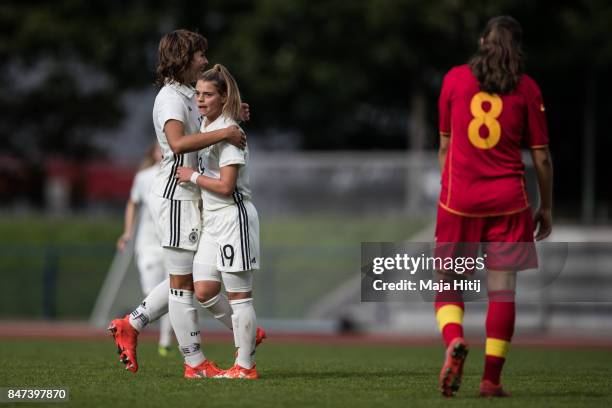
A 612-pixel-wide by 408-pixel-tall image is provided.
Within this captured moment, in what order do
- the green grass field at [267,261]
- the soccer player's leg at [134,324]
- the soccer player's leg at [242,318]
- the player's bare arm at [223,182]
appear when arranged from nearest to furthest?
the player's bare arm at [223,182]
the soccer player's leg at [242,318]
the soccer player's leg at [134,324]
the green grass field at [267,261]

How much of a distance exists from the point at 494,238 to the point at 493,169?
1.35 ft

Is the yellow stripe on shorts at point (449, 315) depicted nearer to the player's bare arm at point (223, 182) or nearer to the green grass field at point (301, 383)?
the green grass field at point (301, 383)

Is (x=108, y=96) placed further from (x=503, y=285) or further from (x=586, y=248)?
(x=503, y=285)

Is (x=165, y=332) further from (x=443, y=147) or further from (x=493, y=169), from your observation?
(x=493, y=169)

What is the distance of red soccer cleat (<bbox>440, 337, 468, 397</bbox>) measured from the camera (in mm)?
7074

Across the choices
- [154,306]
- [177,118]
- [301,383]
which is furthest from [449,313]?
[154,306]

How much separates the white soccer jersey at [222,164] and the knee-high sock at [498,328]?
6.38 ft

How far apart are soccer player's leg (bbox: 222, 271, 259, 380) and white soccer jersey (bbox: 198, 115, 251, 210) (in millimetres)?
492

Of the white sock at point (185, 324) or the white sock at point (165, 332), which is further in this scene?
the white sock at point (165, 332)

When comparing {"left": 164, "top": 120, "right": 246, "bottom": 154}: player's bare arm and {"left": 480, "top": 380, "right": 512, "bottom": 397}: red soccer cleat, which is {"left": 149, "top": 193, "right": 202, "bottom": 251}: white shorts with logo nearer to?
{"left": 164, "top": 120, "right": 246, "bottom": 154}: player's bare arm

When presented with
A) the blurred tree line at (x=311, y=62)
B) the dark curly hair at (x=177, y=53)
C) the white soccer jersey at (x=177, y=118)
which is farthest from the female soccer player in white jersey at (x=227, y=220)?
the blurred tree line at (x=311, y=62)

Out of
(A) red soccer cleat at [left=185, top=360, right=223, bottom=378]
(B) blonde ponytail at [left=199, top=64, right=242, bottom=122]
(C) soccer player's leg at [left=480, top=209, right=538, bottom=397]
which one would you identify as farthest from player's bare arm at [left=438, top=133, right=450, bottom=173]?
(A) red soccer cleat at [left=185, top=360, right=223, bottom=378]

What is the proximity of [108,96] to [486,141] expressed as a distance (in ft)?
110

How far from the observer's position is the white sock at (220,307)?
28.4ft
